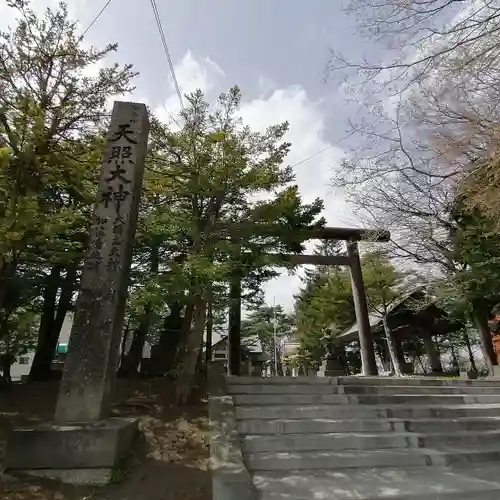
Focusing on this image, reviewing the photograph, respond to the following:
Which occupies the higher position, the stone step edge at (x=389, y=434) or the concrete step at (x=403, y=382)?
the concrete step at (x=403, y=382)

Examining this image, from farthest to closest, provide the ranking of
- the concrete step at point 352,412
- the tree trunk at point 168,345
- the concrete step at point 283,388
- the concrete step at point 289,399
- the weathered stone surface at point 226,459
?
the tree trunk at point 168,345 → the concrete step at point 283,388 → the concrete step at point 289,399 → the concrete step at point 352,412 → the weathered stone surface at point 226,459

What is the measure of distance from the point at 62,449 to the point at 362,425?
4152 millimetres

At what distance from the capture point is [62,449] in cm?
423

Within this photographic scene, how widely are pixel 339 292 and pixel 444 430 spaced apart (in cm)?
1482

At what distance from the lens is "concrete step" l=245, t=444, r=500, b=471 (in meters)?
4.72

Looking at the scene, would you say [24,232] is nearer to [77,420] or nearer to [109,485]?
[77,420]

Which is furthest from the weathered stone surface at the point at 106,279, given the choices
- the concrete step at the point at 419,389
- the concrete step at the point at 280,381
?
the concrete step at the point at 419,389

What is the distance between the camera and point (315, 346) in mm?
27719

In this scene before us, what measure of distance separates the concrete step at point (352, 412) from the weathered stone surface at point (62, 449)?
2.18 m

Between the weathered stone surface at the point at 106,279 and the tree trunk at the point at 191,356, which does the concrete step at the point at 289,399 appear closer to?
the tree trunk at the point at 191,356

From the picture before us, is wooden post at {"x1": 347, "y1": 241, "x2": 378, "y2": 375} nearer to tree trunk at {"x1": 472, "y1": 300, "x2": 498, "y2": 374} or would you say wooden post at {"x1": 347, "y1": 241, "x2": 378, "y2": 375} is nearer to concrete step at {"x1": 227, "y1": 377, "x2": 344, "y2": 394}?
tree trunk at {"x1": 472, "y1": 300, "x2": 498, "y2": 374}

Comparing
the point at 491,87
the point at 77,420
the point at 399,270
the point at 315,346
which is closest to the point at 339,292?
the point at 399,270

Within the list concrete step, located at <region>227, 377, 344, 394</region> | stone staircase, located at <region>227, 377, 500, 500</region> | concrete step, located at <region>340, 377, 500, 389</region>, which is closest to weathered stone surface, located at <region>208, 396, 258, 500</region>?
stone staircase, located at <region>227, 377, 500, 500</region>

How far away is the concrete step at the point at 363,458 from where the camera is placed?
15.5ft
